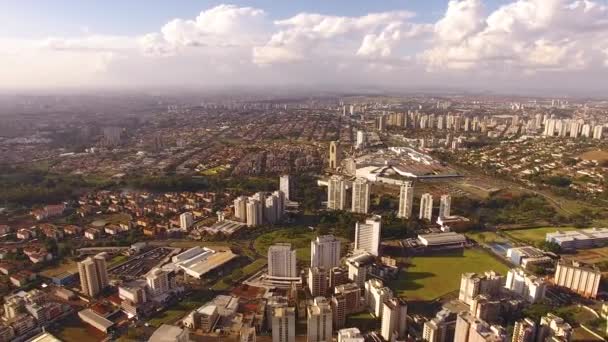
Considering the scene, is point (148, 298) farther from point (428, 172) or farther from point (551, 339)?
point (428, 172)

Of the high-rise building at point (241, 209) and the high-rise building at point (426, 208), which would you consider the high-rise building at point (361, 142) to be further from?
the high-rise building at point (241, 209)

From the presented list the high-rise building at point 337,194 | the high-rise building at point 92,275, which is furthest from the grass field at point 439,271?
the high-rise building at point 92,275

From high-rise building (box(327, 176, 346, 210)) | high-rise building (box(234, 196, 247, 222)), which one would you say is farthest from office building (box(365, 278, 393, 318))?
high-rise building (box(327, 176, 346, 210))

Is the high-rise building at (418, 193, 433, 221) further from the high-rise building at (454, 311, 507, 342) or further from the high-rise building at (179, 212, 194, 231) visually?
the high-rise building at (179, 212, 194, 231)

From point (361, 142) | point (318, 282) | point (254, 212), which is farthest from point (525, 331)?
point (361, 142)

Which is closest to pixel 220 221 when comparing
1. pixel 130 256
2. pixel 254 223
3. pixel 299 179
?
pixel 254 223

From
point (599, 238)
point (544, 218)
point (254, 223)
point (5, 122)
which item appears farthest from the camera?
point (5, 122)
